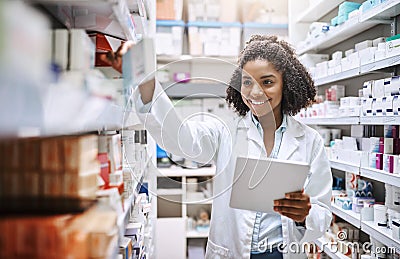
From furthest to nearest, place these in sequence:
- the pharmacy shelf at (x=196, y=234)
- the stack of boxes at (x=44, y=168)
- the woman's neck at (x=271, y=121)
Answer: the pharmacy shelf at (x=196, y=234), the woman's neck at (x=271, y=121), the stack of boxes at (x=44, y=168)

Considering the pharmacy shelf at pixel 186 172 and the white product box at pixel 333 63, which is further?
the pharmacy shelf at pixel 186 172

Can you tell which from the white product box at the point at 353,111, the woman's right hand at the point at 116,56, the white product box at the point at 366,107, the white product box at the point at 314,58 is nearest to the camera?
the woman's right hand at the point at 116,56

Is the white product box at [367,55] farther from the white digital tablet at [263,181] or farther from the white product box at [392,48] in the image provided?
the white digital tablet at [263,181]

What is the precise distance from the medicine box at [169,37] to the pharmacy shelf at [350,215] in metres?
1.96

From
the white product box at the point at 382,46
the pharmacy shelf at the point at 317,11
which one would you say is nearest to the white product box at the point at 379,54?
the white product box at the point at 382,46

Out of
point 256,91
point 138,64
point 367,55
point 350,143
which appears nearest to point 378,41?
point 367,55

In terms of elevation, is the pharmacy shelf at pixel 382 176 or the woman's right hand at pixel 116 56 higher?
the woman's right hand at pixel 116 56

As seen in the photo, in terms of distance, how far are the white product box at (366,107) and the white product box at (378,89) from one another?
4cm

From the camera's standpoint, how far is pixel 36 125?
63 centimetres

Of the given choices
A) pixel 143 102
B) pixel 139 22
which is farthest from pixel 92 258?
pixel 139 22

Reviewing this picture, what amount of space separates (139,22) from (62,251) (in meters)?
1.37

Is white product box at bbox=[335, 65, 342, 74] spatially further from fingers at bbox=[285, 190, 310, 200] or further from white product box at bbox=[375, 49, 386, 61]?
fingers at bbox=[285, 190, 310, 200]

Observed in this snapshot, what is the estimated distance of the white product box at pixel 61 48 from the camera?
0.76m

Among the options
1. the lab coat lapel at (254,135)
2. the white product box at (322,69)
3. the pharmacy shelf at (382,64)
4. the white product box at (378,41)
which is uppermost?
the white product box at (378,41)
